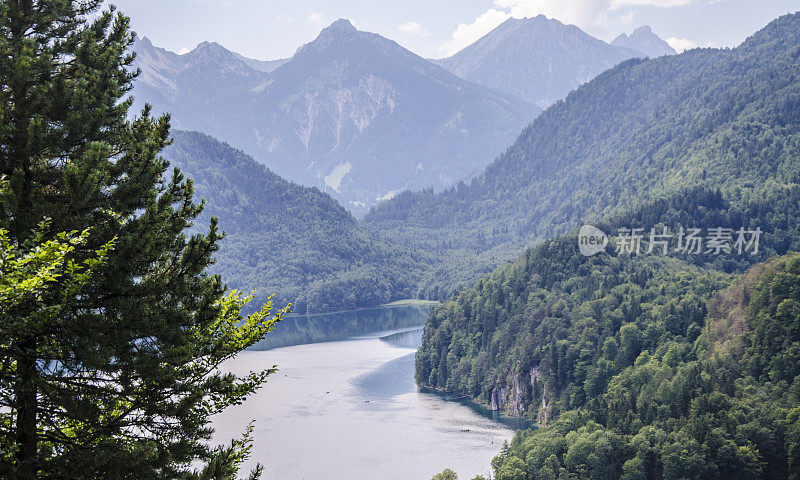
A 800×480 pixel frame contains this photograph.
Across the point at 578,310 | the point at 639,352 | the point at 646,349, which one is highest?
the point at 578,310

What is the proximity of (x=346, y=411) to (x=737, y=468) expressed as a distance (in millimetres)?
59619

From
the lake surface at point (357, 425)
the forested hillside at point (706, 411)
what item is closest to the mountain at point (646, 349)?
the forested hillside at point (706, 411)

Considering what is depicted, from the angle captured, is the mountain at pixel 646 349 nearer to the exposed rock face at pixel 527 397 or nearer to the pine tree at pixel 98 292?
the exposed rock face at pixel 527 397

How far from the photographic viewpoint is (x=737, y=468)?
262 feet

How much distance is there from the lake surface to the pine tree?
73.5 m

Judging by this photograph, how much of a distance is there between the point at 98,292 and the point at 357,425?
10011cm

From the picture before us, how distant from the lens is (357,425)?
374ft

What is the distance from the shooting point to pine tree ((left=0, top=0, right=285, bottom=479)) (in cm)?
1622

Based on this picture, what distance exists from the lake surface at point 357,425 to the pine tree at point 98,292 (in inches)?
2893

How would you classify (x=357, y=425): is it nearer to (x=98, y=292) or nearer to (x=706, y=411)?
(x=706, y=411)

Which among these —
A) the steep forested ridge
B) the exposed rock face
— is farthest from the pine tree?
the exposed rock face

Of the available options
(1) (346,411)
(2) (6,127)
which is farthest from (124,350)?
(1) (346,411)

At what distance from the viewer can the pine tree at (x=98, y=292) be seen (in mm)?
16219

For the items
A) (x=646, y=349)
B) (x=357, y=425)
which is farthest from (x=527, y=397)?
(x=357, y=425)
